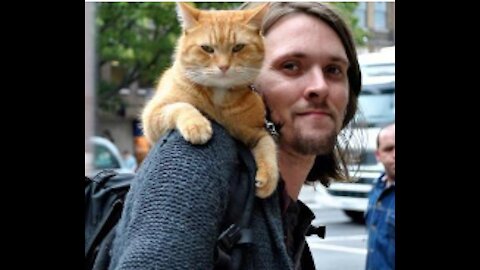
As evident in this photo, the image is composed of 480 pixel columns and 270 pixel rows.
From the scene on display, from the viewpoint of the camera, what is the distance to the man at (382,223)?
4078 millimetres

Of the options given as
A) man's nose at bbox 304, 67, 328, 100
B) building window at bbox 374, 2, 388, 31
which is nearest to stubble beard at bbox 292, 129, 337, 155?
man's nose at bbox 304, 67, 328, 100

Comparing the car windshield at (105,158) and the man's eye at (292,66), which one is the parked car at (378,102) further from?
the man's eye at (292,66)

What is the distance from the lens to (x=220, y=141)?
5.19 ft

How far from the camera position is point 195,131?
1.54 meters

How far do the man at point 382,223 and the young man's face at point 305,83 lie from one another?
224cm

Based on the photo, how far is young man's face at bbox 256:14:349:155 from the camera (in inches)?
77.2

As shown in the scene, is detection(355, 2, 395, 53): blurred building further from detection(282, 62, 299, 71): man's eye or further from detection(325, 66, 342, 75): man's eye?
detection(282, 62, 299, 71): man's eye

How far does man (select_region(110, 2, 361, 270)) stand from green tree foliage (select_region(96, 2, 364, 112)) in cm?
1166
